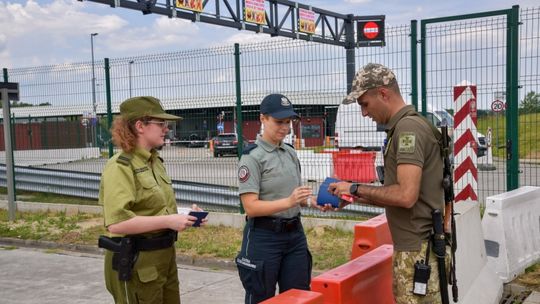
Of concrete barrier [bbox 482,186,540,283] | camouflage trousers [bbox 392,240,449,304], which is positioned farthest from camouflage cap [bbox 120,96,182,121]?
concrete barrier [bbox 482,186,540,283]

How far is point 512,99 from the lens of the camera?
6887 millimetres

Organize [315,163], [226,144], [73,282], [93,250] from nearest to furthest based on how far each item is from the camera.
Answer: [73,282]
[93,250]
[226,144]
[315,163]

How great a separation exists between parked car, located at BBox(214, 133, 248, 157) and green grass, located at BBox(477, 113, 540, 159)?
369 cm

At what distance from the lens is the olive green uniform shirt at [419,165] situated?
104 inches

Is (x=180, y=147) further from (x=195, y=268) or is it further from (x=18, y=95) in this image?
(x=18, y=95)

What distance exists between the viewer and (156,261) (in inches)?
116

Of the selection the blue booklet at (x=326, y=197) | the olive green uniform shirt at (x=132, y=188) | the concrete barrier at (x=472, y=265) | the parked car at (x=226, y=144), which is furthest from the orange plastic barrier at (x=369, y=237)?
the parked car at (x=226, y=144)

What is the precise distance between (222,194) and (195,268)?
2.52 m

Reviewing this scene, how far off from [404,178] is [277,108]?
43.8 inches

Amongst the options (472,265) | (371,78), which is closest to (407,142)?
(371,78)

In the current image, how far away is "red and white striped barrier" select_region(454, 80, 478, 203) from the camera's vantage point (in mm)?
7020

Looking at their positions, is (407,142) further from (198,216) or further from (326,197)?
(198,216)

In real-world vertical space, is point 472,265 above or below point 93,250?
above

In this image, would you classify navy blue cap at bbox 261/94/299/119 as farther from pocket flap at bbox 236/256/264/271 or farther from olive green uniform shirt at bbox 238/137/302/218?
pocket flap at bbox 236/256/264/271
